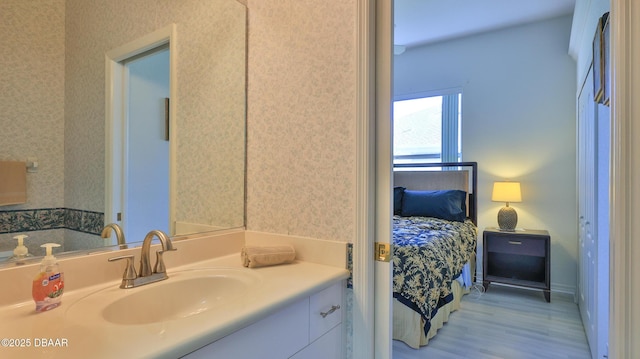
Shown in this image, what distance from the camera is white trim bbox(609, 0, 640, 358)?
0.96 meters

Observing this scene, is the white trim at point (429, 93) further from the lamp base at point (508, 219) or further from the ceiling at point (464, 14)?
the lamp base at point (508, 219)

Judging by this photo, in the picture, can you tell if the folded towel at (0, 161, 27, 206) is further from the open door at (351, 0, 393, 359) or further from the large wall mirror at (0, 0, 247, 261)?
the open door at (351, 0, 393, 359)

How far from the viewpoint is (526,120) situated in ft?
12.5

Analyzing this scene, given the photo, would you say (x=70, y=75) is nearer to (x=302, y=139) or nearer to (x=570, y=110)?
(x=302, y=139)

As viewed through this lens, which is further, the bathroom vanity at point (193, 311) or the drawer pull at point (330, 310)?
the drawer pull at point (330, 310)

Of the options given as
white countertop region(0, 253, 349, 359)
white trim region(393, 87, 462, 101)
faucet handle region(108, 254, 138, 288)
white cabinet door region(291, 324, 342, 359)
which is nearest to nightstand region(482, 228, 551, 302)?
white trim region(393, 87, 462, 101)

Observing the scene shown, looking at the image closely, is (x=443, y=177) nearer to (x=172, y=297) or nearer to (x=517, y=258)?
(x=517, y=258)

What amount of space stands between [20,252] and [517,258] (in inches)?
166

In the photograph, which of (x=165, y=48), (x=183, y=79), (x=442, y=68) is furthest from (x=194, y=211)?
(x=442, y=68)

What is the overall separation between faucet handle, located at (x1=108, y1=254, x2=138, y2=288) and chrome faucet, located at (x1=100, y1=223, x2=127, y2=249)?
75 millimetres

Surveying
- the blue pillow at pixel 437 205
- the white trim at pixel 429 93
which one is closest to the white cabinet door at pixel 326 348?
the blue pillow at pixel 437 205

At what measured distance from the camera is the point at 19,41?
A: 3.38 ft

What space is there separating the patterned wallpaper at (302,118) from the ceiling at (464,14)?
86.2 inches

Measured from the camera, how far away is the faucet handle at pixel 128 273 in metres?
1.09
